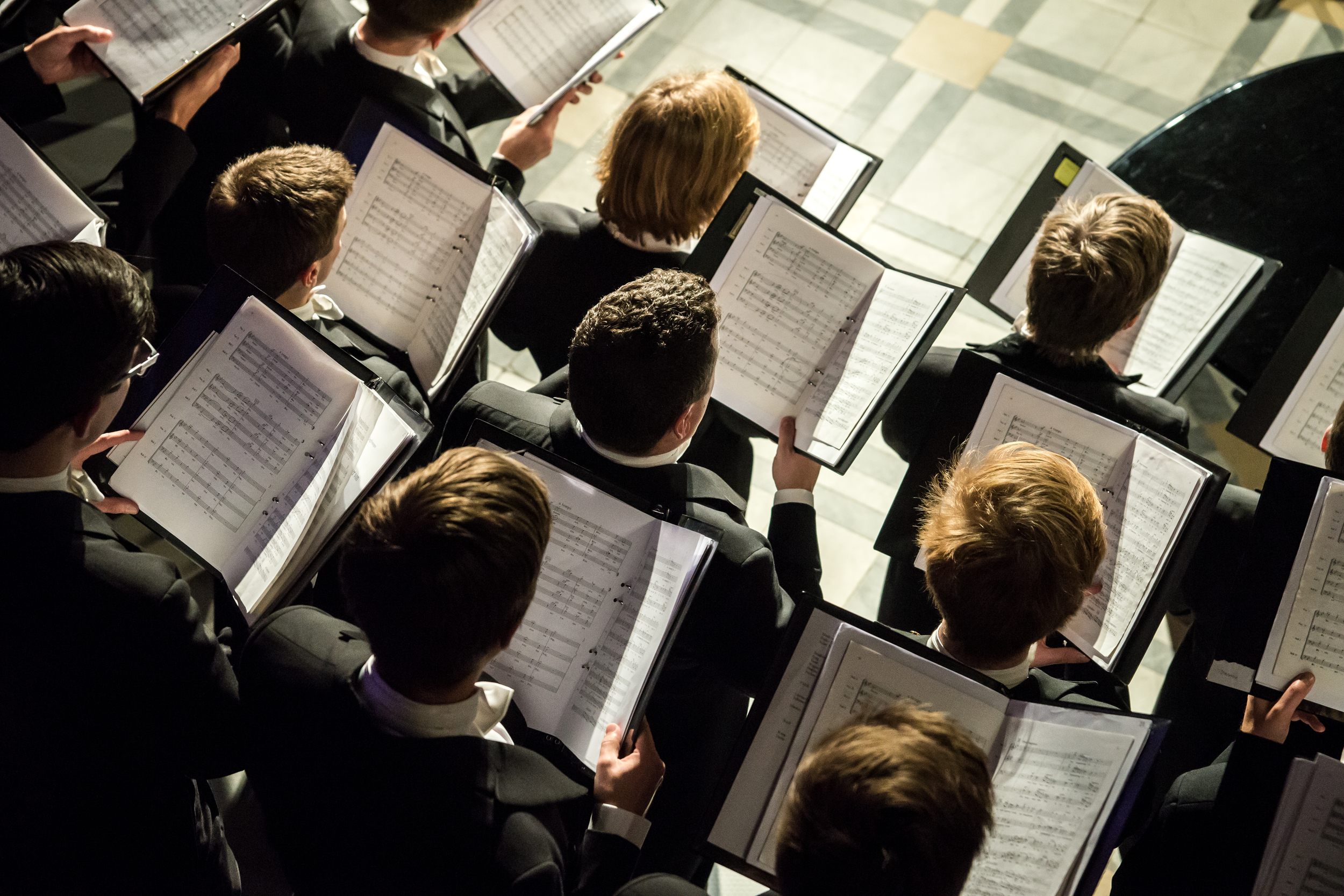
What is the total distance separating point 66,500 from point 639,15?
6.24 ft

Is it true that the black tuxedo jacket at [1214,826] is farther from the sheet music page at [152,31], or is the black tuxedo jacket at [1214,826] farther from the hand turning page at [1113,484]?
the sheet music page at [152,31]

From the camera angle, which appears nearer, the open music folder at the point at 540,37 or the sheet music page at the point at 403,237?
the sheet music page at the point at 403,237

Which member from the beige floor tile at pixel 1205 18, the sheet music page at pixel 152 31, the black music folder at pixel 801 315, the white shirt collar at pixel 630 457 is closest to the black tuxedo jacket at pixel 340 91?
the sheet music page at pixel 152 31

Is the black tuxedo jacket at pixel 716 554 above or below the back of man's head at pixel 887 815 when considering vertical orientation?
above

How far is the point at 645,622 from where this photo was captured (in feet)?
5.64

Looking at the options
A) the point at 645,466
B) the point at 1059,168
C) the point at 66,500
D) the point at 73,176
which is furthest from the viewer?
the point at 73,176

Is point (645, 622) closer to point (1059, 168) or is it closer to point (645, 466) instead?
point (645, 466)

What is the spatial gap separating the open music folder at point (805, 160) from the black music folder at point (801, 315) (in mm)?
387

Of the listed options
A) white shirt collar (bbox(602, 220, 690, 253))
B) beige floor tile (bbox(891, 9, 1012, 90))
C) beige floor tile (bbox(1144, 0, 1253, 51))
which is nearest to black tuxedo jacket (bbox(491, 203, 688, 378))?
white shirt collar (bbox(602, 220, 690, 253))

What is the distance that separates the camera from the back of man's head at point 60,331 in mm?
1658

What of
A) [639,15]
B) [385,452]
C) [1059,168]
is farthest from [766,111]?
[385,452]

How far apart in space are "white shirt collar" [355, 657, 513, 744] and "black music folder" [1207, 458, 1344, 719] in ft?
4.54

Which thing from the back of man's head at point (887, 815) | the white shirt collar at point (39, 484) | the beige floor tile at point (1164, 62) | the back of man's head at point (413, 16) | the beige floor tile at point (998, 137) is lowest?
the white shirt collar at point (39, 484)

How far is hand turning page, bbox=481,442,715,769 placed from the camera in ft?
5.58
